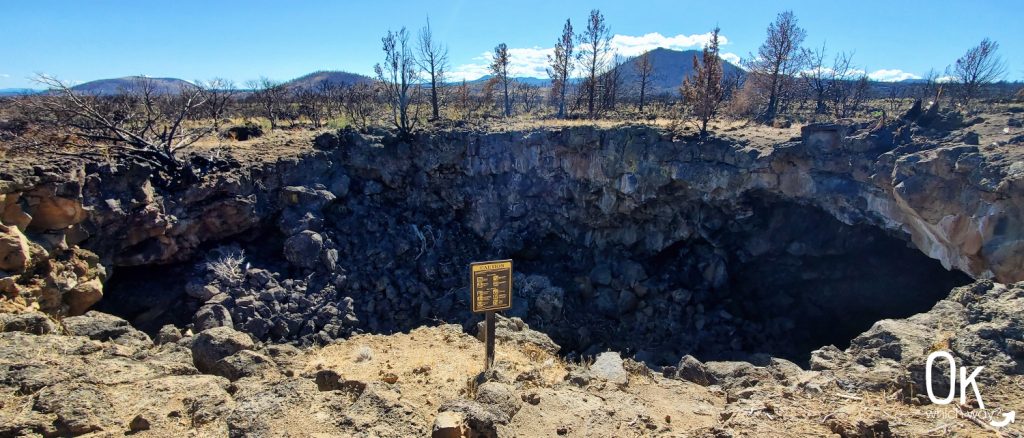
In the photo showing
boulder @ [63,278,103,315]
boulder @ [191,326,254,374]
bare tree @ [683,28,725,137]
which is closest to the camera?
boulder @ [191,326,254,374]

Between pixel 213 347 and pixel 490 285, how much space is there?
3.71m

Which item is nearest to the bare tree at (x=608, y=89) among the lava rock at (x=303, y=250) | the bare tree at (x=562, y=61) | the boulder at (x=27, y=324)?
the bare tree at (x=562, y=61)

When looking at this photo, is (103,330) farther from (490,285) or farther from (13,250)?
(490,285)

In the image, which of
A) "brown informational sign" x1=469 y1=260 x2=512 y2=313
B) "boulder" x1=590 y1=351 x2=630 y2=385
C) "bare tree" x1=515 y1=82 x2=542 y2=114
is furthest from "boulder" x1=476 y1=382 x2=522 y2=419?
"bare tree" x1=515 y1=82 x2=542 y2=114

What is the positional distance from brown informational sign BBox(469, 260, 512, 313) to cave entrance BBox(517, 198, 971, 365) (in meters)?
6.46

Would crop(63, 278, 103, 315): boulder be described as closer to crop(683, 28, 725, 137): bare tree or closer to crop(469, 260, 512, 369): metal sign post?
crop(469, 260, 512, 369): metal sign post

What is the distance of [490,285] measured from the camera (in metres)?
6.40

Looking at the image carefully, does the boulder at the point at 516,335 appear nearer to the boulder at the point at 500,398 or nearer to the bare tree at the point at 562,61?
the boulder at the point at 500,398

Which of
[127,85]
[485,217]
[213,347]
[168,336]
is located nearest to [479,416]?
[213,347]

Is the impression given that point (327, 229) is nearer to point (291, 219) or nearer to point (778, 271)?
point (291, 219)

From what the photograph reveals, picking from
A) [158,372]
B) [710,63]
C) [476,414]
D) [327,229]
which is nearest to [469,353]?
[476,414]

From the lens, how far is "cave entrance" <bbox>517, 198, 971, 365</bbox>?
12.6m

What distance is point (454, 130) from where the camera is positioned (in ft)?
49.9

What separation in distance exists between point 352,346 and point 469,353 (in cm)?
299
